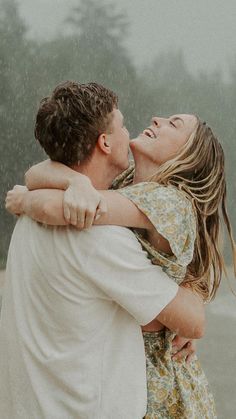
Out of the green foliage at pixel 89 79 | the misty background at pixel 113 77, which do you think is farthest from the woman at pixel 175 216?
the green foliage at pixel 89 79

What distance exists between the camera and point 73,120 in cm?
158

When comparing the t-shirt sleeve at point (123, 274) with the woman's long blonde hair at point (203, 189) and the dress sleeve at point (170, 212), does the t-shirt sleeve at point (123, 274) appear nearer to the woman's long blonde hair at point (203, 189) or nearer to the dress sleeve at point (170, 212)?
the dress sleeve at point (170, 212)

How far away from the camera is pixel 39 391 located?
5.07 feet

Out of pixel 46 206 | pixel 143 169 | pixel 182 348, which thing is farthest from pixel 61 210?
pixel 182 348

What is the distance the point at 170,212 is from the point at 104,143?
0.18m

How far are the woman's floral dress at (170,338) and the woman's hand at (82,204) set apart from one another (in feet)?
0.28

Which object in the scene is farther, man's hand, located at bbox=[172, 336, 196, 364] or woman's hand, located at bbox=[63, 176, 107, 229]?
man's hand, located at bbox=[172, 336, 196, 364]

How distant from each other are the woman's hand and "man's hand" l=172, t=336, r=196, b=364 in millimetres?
337

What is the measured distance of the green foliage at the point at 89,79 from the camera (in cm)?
998

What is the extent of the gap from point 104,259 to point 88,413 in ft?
0.92

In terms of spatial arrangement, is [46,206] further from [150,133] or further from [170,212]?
[150,133]

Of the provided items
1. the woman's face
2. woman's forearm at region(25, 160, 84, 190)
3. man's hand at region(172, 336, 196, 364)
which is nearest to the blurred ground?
man's hand at region(172, 336, 196, 364)

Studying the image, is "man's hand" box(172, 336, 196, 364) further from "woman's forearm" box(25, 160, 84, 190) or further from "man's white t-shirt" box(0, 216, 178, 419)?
"woman's forearm" box(25, 160, 84, 190)

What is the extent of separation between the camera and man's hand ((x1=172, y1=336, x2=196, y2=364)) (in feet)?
5.54
